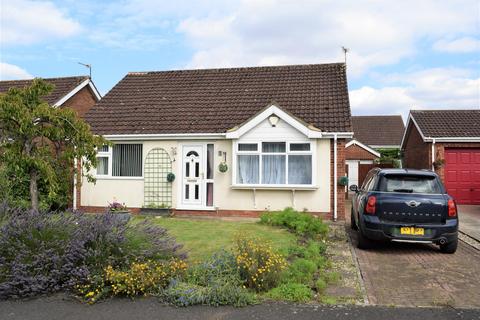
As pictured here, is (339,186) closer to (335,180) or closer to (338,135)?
(335,180)

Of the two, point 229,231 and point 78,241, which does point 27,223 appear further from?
point 229,231

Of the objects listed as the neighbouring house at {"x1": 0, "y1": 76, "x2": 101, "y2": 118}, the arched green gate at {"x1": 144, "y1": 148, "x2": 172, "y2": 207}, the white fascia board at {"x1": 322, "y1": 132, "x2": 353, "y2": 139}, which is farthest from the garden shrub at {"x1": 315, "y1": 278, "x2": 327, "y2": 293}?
the neighbouring house at {"x1": 0, "y1": 76, "x2": 101, "y2": 118}

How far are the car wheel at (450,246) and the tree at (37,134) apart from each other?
6730 millimetres

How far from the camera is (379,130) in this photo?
36.7 m

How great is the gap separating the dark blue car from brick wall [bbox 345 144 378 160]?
19058 mm

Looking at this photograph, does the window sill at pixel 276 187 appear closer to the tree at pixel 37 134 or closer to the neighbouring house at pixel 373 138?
the tree at pixel 37 134

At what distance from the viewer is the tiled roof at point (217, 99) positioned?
13.1 m

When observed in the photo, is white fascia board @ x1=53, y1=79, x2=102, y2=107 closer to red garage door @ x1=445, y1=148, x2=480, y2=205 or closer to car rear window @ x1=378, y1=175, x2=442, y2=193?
car rear window @ x1=378, y1=175, x2=442, y2=193

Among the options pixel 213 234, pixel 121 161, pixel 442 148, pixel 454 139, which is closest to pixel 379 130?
pixel 442 148

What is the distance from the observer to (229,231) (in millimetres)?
9734

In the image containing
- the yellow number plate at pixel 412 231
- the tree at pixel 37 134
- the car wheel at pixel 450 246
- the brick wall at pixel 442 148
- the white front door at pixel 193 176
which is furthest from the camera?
the brick wall at pixel 442 148

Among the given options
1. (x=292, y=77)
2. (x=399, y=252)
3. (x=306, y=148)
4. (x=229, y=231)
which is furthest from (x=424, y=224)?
(x=292, y=77)

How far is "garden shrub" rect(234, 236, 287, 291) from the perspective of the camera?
5340 millimetres

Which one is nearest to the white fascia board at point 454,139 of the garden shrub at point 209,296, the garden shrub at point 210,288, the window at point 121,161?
the window at point 121,161
